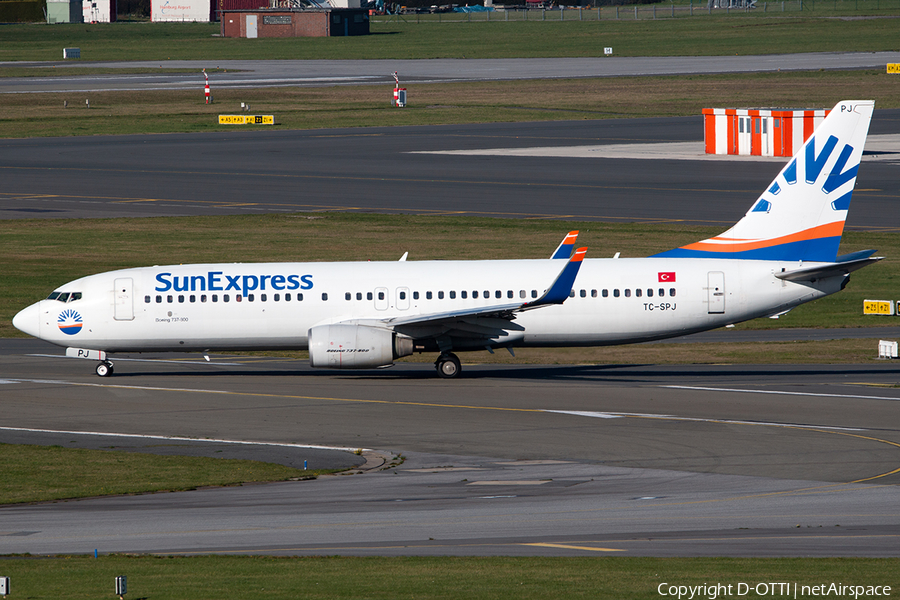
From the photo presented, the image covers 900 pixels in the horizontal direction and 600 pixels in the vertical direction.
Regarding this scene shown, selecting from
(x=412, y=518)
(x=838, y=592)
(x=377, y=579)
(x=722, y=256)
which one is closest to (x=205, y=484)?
(x=412, y=518)

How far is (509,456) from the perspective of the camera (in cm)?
3027

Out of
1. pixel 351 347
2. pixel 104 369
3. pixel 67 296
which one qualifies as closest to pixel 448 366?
pixel 351 347

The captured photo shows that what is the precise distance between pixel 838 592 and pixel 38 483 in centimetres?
1820

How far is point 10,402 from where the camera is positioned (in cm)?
3781

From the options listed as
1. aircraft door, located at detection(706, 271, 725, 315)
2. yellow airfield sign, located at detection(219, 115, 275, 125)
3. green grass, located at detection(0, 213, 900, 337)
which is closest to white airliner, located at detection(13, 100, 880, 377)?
aircraft door, located at detection(706, 271, 725, 315)

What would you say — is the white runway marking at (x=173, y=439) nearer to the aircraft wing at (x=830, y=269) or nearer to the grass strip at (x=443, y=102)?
the aircraft wing at (x=830, y=269)

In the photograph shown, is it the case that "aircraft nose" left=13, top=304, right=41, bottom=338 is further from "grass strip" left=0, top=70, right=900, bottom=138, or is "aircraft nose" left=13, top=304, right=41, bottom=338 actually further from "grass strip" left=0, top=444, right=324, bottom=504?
"grass strip" left=0, top=70, right=900, bottom=138

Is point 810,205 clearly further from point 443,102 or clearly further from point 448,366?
point 443,102

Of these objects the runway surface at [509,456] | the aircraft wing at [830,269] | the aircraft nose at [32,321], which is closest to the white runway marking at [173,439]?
the runway surface at [509,456]

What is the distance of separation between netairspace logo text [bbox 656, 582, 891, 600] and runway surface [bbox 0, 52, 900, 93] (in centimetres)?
13642

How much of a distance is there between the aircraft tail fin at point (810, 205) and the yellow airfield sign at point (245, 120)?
274 ft

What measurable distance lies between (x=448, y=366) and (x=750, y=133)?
2380 inches

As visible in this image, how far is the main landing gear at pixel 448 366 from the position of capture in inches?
1644

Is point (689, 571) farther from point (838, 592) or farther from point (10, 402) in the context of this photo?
point (10, 402)
